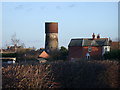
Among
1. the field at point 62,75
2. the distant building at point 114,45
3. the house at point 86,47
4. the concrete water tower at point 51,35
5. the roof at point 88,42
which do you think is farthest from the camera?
the concrete water tower at point 51,35

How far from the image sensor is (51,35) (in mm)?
48562

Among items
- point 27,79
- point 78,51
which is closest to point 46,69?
point 27,79

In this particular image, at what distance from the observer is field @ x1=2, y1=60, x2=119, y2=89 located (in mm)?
10416

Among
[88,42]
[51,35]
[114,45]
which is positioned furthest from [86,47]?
[51,35]

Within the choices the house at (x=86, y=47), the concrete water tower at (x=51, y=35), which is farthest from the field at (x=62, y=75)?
the concrete water tower at (x=51, y=35)

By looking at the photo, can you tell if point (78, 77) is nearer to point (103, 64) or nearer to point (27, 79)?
point (103, 64)

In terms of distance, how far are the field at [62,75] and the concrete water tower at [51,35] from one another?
34.7m

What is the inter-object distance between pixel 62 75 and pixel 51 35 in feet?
117

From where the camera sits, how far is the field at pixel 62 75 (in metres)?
10.4

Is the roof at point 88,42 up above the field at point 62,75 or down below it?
above

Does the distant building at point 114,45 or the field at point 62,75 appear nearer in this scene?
the field at point 62,75

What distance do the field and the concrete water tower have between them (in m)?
34.7

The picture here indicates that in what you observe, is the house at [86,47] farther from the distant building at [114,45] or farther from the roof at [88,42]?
the distant building at [114,45]

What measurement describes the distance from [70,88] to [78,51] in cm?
2955
